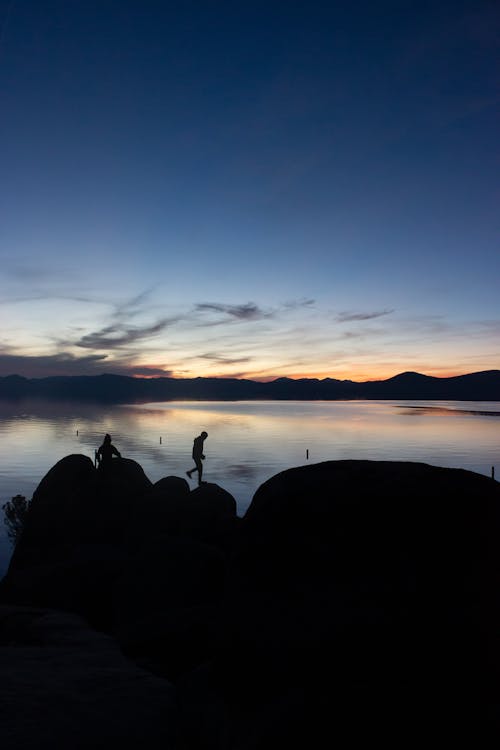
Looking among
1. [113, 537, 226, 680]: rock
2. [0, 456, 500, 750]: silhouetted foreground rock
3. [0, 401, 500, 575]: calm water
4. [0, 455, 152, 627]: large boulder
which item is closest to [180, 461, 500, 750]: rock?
[0, 456, 500, 750]: silhouetted foreground rock

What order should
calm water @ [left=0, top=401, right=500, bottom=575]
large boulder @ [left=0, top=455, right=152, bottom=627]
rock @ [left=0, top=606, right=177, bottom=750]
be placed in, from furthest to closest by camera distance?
calm water @ [left=0, top=401, right=500, bottom=575] < large boulder @ [left=0, top=455, right=152, bottom=627] < rock @ [left=0, top=606, right=177, bottom=750]

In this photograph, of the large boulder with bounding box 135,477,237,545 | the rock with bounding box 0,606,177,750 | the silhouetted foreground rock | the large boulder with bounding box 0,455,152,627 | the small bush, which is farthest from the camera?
the small bush

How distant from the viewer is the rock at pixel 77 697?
19.9ft

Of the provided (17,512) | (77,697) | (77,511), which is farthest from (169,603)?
(17,512)

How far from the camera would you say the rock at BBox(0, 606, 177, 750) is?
6074 mm

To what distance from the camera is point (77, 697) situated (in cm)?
707

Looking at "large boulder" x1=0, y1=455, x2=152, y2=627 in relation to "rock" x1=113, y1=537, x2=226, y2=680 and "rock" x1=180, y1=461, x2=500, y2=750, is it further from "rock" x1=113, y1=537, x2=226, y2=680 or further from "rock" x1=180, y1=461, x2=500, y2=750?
"rock" x1=180, y1=461, x2=500, y2=750

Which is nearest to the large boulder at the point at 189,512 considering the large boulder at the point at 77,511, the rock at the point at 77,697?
the large boulder at the point at 77,511

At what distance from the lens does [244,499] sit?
170 ft

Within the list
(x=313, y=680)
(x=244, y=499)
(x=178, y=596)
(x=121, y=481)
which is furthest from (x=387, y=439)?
(x=313, y=680)

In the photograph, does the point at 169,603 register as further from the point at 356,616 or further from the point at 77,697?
the point at 356,616

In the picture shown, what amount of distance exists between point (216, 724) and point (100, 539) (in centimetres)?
1753

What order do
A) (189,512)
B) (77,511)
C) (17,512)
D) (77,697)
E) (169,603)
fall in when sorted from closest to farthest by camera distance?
(77,697), (169,603), (189,512), (77,511), (17,512)

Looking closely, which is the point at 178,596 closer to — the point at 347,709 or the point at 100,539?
the point at 347,709
